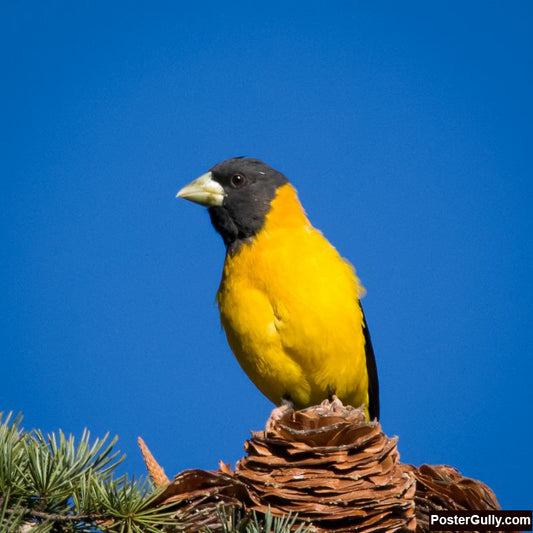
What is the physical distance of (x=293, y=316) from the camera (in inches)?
173

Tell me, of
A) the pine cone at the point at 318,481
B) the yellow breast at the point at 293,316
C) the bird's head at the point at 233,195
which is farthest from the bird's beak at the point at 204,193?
the pine cone at the point at 318,481

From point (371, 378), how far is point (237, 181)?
1694 mm

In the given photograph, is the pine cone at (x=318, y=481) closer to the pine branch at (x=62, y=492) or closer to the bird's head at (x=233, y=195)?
the pine branch at (x=62, y=492)

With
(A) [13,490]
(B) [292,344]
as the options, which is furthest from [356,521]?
(B) [292,344]

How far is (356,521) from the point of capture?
7.87 ft

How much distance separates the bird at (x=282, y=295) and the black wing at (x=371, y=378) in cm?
1

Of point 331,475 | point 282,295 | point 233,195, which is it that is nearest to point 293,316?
point 282,295

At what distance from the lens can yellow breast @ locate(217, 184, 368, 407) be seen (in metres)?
4.43

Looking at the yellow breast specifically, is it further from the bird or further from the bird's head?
the bird's head

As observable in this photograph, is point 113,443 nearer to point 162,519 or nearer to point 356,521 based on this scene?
point 162,519

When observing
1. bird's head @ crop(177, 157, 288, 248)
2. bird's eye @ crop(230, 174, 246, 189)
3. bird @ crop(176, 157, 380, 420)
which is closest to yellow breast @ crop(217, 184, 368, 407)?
bird @ crop(176, 157, 380, 420)

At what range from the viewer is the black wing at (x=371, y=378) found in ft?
16.7

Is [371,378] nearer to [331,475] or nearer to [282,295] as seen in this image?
[282,295]

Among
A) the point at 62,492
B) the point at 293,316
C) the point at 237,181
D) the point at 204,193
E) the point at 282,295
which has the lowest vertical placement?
the point at 62,492
